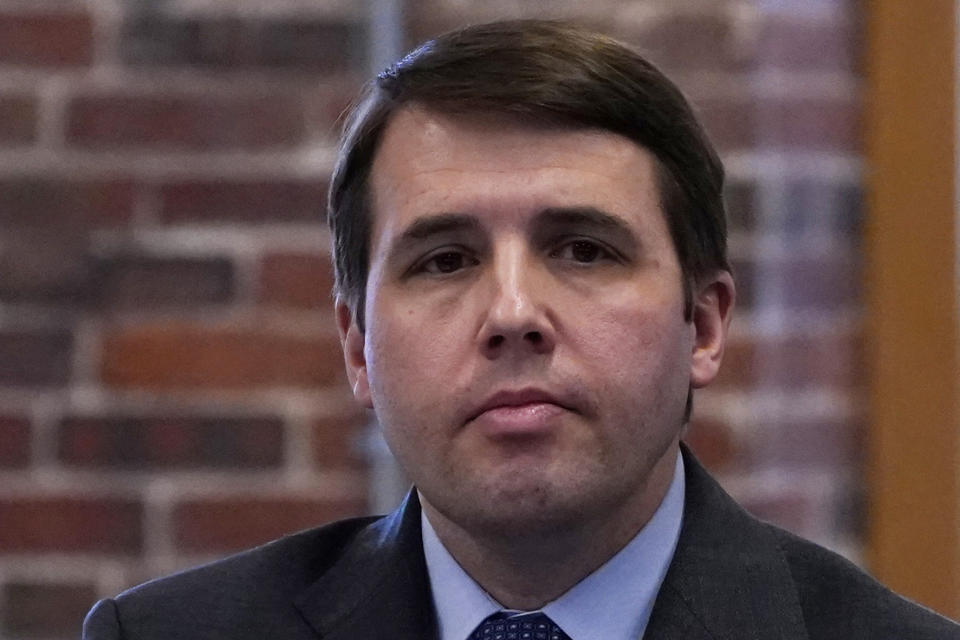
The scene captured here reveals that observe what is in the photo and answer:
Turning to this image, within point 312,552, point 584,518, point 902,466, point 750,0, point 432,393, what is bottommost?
point 902,466

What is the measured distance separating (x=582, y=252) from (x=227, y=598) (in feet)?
1.56

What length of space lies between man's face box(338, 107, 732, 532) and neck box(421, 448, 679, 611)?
0.01m

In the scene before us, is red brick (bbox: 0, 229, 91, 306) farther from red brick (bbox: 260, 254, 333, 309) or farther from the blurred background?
red brick (bbox: 260, 254, 333, 309)

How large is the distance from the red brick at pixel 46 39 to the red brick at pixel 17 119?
0.14 feet

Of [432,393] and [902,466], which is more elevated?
[432,393]

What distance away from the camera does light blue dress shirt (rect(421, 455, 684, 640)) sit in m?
1.33

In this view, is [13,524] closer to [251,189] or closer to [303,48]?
[251,189]

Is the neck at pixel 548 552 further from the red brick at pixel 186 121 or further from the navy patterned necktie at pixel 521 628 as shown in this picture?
the red brick at pixel 186 121

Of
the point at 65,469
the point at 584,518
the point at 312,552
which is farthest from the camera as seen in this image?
the point at 65,469

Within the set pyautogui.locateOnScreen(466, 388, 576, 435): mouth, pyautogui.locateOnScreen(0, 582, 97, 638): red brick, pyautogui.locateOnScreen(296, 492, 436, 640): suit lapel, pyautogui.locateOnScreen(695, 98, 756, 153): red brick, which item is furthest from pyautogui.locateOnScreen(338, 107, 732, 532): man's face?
pyautogui.locateOnScreen(0, 582, 97, 638): red brick

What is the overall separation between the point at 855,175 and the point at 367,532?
70 centimetres

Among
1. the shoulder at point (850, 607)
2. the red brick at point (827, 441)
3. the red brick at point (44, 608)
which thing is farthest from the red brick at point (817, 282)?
the red brick at point (44, 608)

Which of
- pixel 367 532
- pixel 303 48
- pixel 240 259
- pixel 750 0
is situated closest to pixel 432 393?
pixel 367 532

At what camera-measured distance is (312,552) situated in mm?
1505
